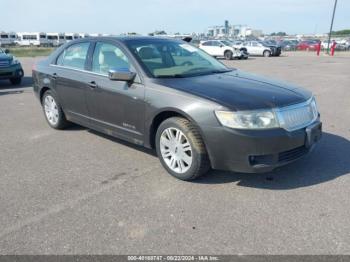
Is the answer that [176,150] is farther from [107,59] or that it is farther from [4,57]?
[4,57]

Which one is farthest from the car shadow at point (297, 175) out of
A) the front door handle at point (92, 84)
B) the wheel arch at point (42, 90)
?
the wheel arch at point (42, 90)

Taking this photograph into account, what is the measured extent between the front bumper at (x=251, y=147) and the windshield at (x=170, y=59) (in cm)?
123

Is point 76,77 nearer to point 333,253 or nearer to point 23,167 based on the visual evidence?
point 23,167

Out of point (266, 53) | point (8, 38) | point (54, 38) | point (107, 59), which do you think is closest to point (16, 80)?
point (107, 59)

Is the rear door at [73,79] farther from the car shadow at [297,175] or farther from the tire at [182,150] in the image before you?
the car shadow at [297,175]

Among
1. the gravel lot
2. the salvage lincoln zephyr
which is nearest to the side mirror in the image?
the salvage lincoln zephyr

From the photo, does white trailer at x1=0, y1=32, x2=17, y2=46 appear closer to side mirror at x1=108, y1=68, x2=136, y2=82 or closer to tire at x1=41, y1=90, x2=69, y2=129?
tire at x1=41, y1=90, x2=69, y2=129

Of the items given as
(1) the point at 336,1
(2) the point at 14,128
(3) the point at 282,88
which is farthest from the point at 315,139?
(1) the point at 336,1

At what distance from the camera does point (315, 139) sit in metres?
4.24

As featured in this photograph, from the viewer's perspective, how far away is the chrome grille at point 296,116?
380cm

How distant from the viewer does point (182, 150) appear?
13.6 feet

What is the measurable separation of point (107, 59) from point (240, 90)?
2.01 metres

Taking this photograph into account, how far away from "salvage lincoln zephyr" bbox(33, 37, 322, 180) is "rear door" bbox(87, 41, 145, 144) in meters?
0.01

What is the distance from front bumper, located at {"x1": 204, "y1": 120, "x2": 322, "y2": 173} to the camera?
12.0 ft
